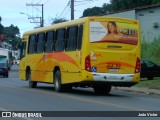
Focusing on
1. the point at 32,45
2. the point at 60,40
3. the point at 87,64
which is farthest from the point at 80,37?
the point at 32,45

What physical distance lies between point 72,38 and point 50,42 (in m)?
2.90

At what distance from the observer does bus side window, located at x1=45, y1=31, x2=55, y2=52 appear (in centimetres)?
2583

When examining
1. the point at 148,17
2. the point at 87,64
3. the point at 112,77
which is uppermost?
the point at 148,17

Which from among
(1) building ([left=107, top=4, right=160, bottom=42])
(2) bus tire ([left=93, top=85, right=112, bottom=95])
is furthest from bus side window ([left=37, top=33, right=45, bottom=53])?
(1) building ([left=107, top=4, right=160, bottom=42])

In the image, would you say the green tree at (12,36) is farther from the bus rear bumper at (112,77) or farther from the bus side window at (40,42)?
the bus rear bumper at (112,77)

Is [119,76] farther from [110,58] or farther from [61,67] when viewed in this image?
[61,67]

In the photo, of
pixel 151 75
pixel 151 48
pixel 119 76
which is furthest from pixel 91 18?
pixel 151 48

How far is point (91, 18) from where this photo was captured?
73.0ft

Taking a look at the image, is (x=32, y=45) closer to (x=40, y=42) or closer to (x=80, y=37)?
(x=40, y=42)

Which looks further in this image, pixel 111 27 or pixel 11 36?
pixel 11 36

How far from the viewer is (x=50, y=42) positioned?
85.6 feet

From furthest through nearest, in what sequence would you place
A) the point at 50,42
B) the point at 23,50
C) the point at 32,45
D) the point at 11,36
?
1. the point at 11,36
2. the point at 23,50
3. the point at 32,45
4. the point at 50,42

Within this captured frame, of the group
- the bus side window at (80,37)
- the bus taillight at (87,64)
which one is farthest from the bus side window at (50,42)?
the bus taillight at (87,64)

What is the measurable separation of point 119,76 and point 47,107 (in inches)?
251
